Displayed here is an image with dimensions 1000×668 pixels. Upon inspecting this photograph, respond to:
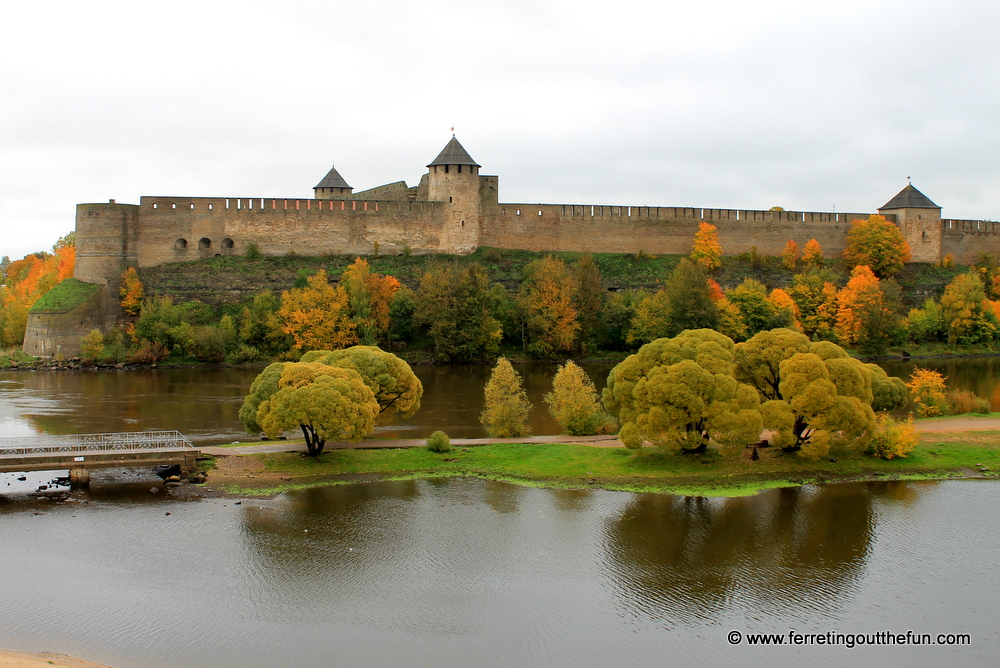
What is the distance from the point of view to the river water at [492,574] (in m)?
11.3

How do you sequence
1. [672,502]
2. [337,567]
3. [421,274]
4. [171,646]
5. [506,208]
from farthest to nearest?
[506,208], [421,274], [672,502], [337,567], [171,646]

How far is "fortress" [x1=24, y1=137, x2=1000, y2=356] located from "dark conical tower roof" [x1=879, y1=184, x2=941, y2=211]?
73mm

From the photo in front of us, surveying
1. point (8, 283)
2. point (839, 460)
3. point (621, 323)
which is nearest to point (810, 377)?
point (839, 460)

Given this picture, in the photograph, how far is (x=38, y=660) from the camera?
10.5 meters

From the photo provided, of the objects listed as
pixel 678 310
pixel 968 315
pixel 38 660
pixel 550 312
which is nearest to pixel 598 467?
pixel 38 660

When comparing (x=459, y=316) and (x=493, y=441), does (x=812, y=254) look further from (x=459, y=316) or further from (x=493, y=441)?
(x=493, y=441)

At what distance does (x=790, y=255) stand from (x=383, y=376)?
117 feet

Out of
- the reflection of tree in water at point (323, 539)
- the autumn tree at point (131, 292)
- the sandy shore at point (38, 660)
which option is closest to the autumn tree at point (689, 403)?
the reflection of tree in water at point (323, 539)

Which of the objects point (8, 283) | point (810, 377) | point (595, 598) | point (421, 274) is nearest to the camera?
point (595, 598)

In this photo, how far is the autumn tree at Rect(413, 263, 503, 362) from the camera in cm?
3834

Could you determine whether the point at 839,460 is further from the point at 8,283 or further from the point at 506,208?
the point at 8,283

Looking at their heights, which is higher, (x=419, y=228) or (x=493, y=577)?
(x=419, y=228)

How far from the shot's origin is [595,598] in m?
12.6

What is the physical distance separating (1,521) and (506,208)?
35.1 m
